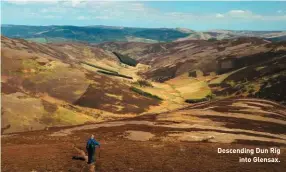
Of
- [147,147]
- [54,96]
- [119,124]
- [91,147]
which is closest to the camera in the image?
[91,147]

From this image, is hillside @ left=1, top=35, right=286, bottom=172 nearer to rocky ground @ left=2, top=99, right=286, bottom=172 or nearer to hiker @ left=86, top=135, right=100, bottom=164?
rocky ground @ left=2, top=99, right=286, bottom=172

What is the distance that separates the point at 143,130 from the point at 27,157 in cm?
2626

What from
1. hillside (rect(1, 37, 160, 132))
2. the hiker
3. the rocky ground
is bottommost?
hillside (rect(1, 37, 160, 132))

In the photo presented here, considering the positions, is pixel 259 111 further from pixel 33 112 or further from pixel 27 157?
pixel 27 157

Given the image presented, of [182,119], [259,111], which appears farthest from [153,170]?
[259,111]

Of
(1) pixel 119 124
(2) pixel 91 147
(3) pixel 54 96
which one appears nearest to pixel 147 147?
(2) pixel 91 147

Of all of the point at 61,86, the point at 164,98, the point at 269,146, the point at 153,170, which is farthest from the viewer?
the point at 164,98

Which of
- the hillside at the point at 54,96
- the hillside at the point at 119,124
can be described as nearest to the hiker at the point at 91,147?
the hillside at the point at 119,124

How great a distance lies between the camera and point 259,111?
A: 314ft

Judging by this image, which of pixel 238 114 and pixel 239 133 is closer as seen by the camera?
pixel 239 133

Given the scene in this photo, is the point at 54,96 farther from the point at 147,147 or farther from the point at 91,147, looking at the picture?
the point at 91,147

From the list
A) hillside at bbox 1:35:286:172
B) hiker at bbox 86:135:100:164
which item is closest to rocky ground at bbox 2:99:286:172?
hillside at bbox 1:35:286:172

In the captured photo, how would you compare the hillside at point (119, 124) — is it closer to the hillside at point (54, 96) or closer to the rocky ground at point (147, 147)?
the rocky ground at point (147, 147)

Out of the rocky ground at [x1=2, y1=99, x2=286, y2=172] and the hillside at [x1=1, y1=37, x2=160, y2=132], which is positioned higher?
the rocky ground at [x1=2, y1=99, x2=286, y2=172]
